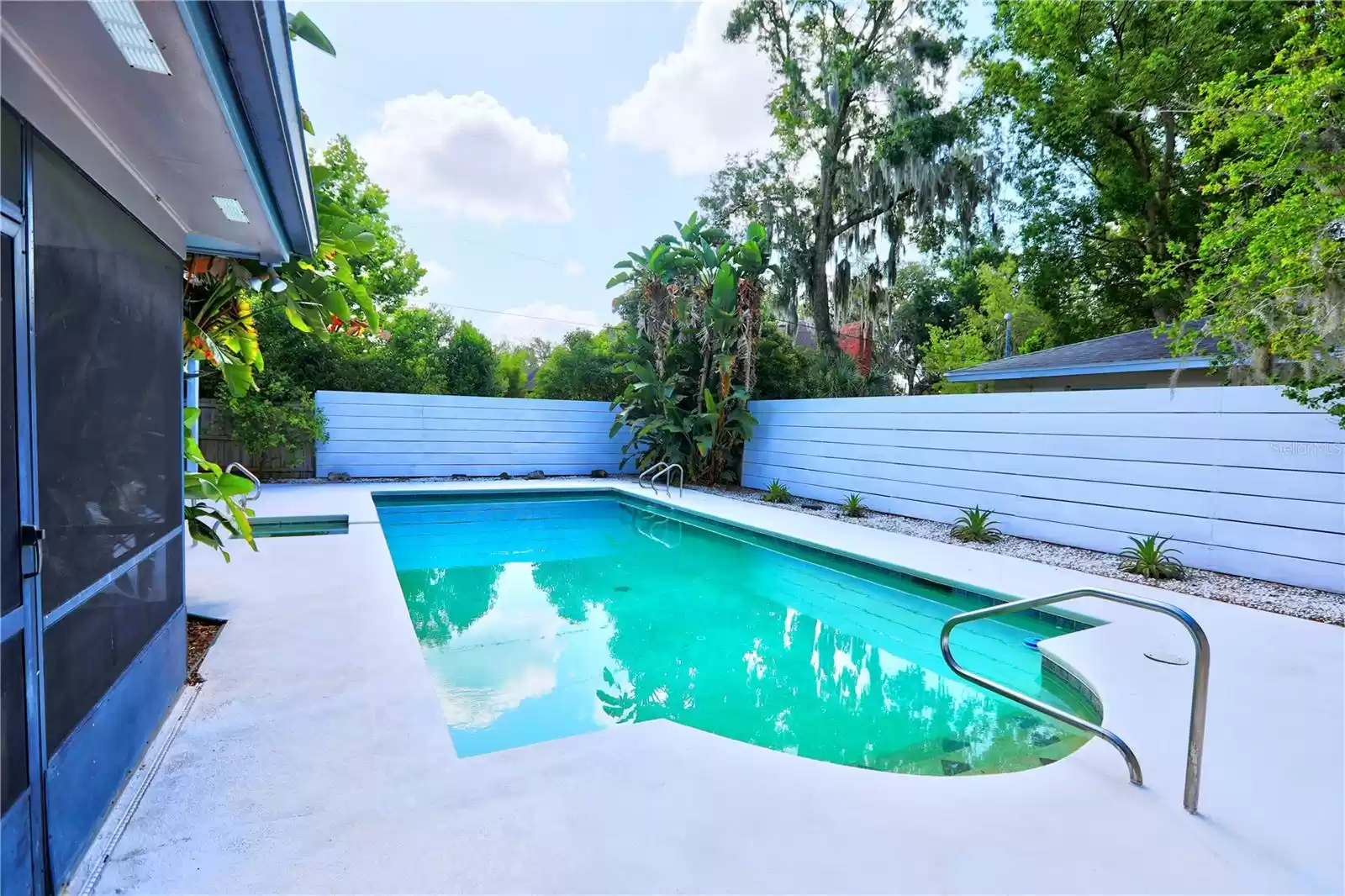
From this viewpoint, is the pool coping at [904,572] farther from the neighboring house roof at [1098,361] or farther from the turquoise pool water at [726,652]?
the neighboring house roof at [1098,361]

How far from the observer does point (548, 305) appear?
26047 millimetres

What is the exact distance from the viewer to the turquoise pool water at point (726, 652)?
318cm

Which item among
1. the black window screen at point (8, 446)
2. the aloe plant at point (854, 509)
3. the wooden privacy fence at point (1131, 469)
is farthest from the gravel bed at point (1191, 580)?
the black window screen at point (8, 446)

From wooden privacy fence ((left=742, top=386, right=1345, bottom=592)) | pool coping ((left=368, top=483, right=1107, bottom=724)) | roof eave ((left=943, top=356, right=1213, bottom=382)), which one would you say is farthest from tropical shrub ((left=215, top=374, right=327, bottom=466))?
roof eave ((left=943, top=356, right=1213, bottom=382))

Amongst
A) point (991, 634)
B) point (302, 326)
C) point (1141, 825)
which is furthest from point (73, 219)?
point (991, 634)

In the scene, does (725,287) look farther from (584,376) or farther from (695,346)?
(584,376)

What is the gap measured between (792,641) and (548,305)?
23345mm

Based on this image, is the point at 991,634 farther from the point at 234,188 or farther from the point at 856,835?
the point at 234,188

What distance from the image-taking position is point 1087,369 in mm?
9672

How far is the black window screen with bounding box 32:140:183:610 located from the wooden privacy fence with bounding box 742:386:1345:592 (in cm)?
701

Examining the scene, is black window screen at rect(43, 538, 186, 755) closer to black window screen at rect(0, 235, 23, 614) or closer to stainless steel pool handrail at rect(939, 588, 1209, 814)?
black window screen at rect(0, 235, 23, 614)

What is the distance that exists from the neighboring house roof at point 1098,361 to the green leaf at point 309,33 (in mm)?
9060

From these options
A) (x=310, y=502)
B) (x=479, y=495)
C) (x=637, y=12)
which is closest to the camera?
(x=310, y=502)

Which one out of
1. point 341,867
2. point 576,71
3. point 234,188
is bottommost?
point 341,867
